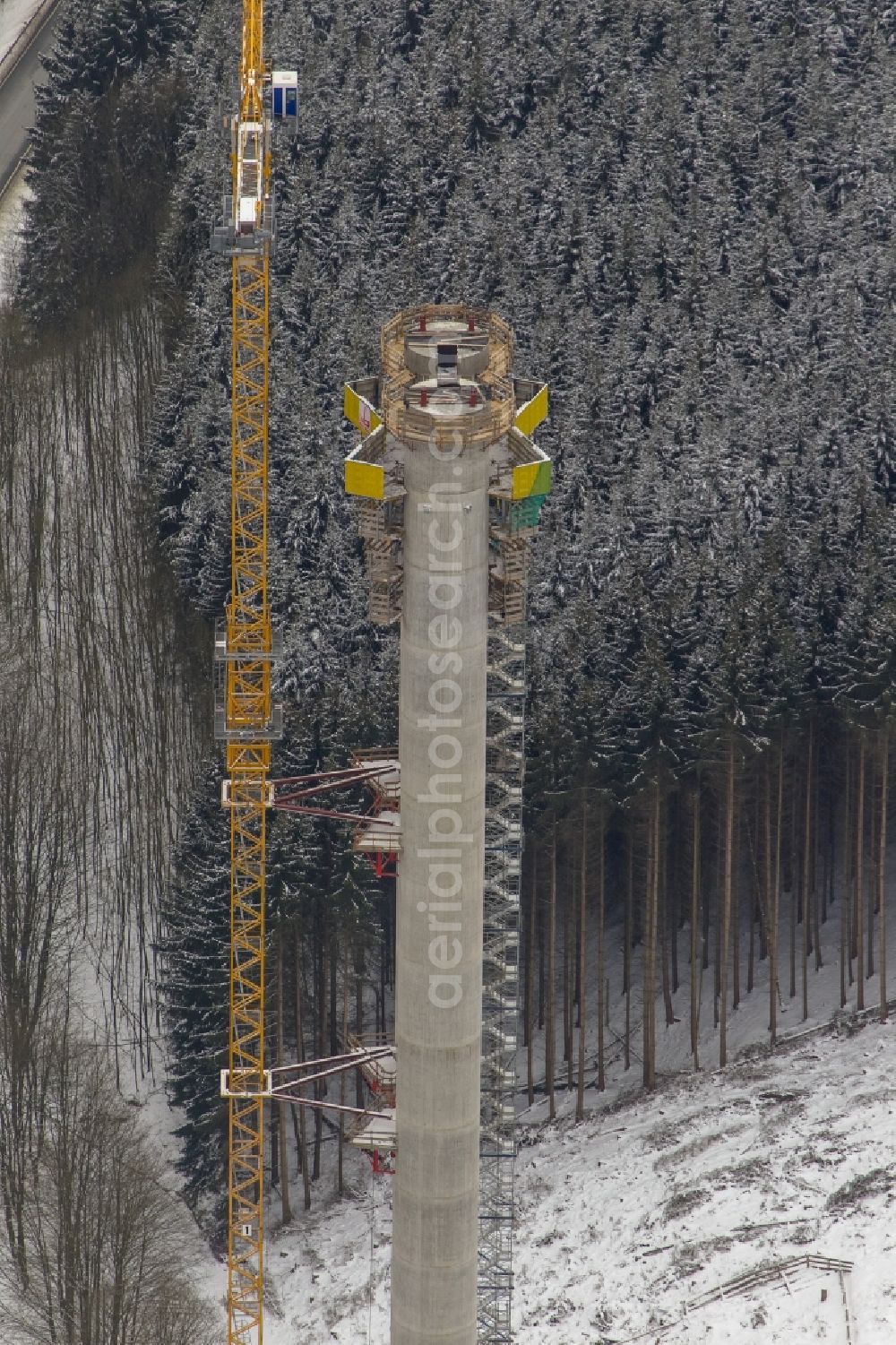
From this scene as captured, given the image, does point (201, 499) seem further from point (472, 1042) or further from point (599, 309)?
point (472, 1042)

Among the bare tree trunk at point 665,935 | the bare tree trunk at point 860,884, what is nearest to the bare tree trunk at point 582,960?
the bare tree trunk at point 665,935

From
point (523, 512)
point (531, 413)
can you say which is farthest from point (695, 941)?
point (531, 413)

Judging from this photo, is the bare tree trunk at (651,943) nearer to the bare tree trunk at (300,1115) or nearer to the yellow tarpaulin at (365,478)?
the bare tree trunk at (300,1115)

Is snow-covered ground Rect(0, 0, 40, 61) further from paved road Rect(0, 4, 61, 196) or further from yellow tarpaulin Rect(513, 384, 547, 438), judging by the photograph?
yellow tarpaulin Rect(513, 384, 547, 438)

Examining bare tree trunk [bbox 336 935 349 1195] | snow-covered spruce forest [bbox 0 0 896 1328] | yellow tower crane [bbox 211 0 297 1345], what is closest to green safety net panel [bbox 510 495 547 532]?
yellow tower crane [bbox 211 0 297 1345]

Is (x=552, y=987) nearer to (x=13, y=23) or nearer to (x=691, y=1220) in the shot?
(x=691, y=1220)

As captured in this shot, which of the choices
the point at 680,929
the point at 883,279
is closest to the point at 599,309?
the point at 883,279
